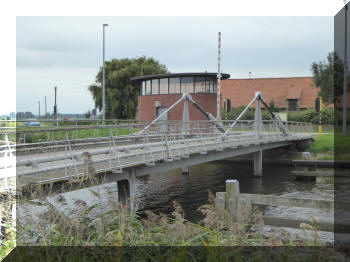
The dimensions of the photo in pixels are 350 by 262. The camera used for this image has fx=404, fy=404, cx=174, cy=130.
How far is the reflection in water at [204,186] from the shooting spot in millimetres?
15828

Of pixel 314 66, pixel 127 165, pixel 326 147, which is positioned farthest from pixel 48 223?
pixel 314 66

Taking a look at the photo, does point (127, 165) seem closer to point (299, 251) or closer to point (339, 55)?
point (299, 251)

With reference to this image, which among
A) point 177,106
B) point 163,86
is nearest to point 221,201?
point 177,106

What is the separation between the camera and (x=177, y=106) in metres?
35.4

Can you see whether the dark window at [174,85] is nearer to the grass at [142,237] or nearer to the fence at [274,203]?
the fence at [274,203]

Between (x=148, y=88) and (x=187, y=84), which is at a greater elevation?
(x=187, y=84)

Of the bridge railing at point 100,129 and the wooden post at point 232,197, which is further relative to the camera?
the bridge railing at point 100,129

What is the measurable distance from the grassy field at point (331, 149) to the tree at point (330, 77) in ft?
33.3

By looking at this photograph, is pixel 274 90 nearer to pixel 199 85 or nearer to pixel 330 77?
pixel 330 77

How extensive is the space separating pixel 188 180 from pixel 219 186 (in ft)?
7.45

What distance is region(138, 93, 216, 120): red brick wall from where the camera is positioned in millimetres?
34344

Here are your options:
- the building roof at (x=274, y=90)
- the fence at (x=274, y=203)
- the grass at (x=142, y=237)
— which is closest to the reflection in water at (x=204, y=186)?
the fence at (x=274, y=203)

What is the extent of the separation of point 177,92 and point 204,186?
53.6 ft

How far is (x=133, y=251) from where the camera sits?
3955 millimetres
